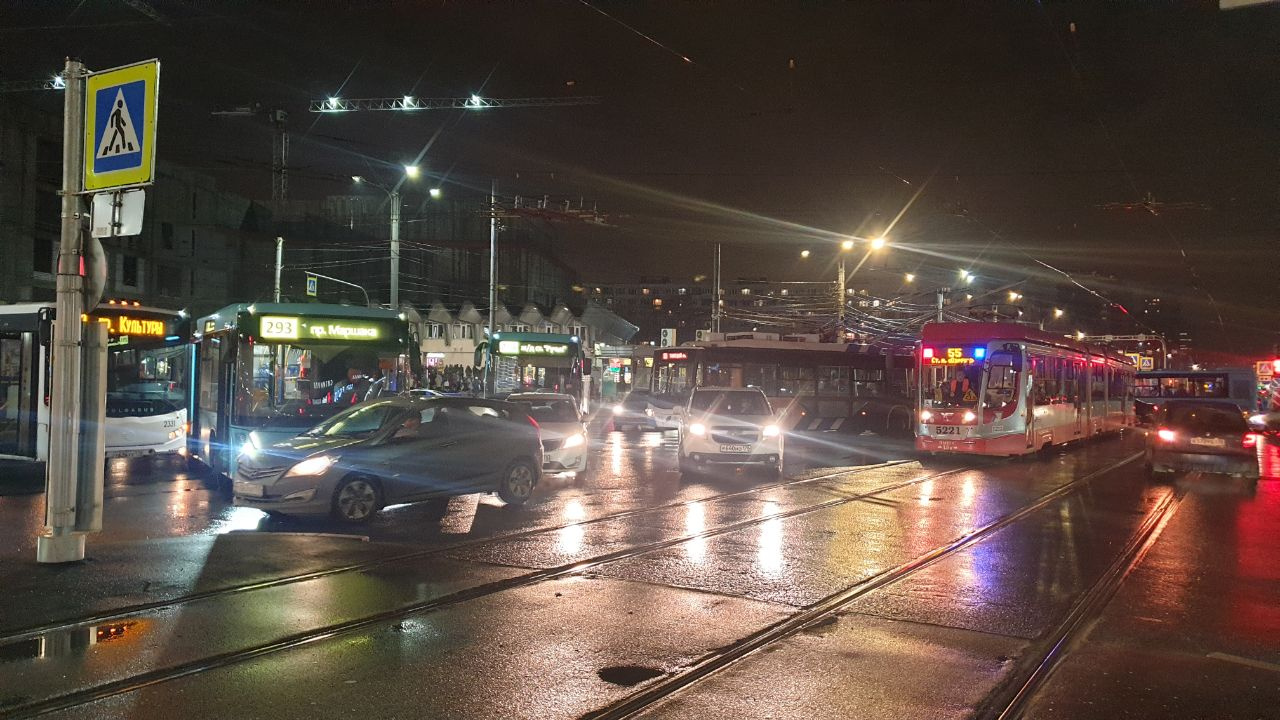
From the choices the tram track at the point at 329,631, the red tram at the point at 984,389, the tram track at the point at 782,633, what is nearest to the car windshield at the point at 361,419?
the tram track at the point at 329,631

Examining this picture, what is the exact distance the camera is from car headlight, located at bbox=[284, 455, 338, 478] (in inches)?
435

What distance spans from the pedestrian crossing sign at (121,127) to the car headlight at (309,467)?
3843 millimetres

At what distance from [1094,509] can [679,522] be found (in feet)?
21.3

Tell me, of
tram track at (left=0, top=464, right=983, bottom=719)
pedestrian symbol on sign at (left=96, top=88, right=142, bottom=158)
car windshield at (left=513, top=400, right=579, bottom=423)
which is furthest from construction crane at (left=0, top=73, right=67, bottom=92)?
tram track at (left=0, top=464, right=983, bottom=719)

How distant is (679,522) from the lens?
11.9 m

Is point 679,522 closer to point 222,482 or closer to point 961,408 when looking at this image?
point 222,482

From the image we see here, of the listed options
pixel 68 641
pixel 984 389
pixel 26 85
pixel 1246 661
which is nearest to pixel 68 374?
pixel 68 641

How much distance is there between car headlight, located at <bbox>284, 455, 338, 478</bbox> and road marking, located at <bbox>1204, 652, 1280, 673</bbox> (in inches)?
358

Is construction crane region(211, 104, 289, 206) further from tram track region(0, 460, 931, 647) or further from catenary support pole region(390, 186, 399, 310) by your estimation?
tram track region(0, 460, 931, 647)

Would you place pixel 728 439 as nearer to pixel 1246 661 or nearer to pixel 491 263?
pixel 1246 661

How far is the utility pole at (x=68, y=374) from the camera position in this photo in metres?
8.59

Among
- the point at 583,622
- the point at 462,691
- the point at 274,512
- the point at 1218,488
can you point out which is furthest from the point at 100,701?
the point at 1218,488

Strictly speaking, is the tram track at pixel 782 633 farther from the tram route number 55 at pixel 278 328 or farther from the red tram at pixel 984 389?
the red tram at pixel 984 389

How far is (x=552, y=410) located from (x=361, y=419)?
5060mm
